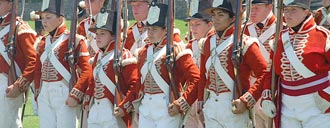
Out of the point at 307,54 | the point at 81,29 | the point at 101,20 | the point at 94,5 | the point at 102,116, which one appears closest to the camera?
the point at 307,54

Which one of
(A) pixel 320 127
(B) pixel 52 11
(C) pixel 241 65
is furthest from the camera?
(B) pixel 52 11

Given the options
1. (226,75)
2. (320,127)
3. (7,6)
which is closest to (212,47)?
(226,75)

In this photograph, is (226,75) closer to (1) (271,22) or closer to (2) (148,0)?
(1) (271,22)

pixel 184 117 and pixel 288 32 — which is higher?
pixel 288 32

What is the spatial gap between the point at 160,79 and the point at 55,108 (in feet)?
4.47

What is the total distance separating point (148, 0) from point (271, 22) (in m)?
1.60

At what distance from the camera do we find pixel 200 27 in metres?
8.17

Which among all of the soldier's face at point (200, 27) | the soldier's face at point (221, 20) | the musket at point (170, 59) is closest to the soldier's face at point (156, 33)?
the musket at point (170, 59)

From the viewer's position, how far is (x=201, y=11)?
779 cm

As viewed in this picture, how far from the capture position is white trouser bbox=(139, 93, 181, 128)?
7297mm

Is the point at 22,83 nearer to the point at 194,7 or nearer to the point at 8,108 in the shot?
the point at 8,108

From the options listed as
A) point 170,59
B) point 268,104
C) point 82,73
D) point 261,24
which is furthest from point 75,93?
point 268,104

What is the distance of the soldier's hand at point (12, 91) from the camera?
340 inches

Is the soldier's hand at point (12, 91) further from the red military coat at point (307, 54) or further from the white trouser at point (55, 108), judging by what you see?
the red military coat at point (307, 54)
